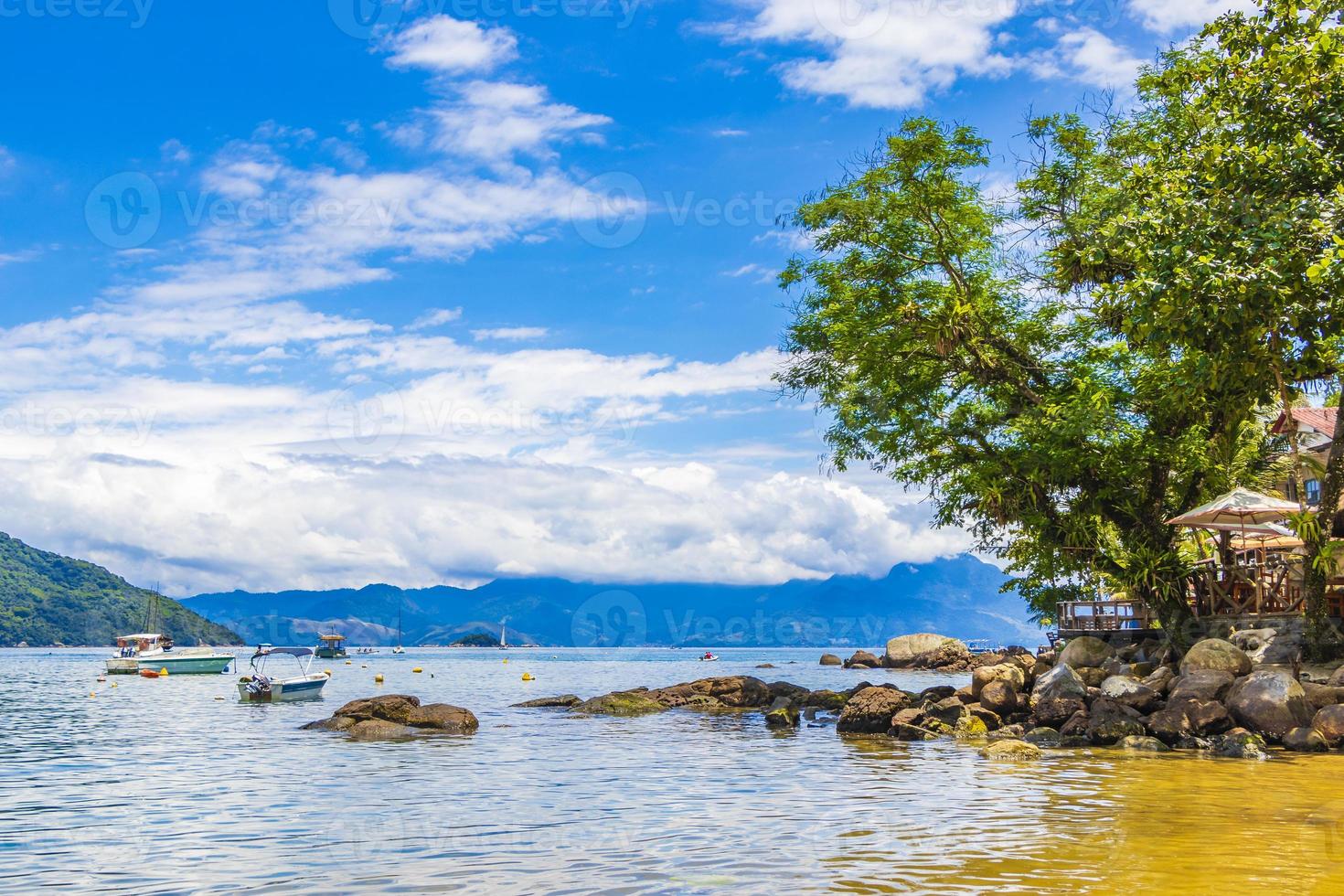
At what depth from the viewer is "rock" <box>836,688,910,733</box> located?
2833 centimetres

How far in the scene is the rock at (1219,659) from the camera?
79.1ft

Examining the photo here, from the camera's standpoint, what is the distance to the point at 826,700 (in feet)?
121

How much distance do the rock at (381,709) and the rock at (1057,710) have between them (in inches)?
694

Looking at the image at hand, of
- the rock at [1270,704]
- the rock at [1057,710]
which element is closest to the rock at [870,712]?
the rock at [1057,710]

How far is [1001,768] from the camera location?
19.7 metres

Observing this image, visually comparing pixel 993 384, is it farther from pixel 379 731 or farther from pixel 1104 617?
pixel 379 731

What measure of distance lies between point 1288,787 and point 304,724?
27014mm

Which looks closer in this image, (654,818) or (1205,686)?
(654,818)

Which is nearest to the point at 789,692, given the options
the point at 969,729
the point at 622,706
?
the point at 622,706

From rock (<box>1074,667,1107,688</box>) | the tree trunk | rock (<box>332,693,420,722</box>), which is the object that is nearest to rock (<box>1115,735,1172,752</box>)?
the tree trunk

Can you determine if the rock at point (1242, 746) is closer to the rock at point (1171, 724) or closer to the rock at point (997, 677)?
the rock at point (1171, 724)

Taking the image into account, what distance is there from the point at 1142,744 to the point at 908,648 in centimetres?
7083

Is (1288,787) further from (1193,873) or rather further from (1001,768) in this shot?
(1193,873)

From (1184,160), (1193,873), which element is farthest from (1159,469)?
(1193,873)
